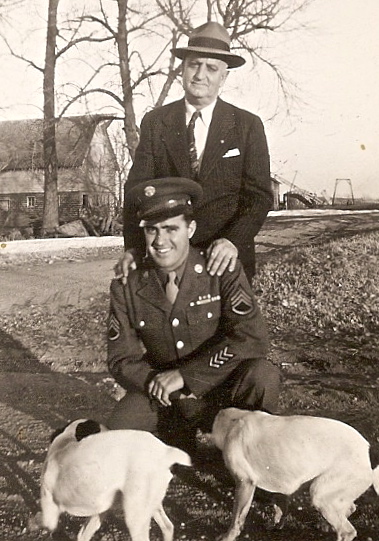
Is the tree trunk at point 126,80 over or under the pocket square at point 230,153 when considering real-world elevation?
over

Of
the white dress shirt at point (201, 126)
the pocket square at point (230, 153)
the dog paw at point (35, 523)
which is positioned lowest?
the dog paw at point (35, 523)

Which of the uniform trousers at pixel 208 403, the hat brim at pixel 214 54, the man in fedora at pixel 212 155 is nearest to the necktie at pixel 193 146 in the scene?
the man in fedora at pixel 212 155

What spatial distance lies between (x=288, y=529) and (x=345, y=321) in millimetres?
903

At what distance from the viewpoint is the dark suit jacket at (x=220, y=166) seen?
140cm

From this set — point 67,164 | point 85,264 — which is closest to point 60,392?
point 85,264

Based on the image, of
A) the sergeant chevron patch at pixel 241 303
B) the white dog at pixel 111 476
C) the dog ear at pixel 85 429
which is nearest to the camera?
the white dog at pixel 111 476

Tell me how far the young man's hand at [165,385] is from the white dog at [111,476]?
0.16 meters

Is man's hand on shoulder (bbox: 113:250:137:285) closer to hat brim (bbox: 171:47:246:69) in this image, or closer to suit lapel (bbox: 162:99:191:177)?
suit lapel (bbox: 162:99:191:177)

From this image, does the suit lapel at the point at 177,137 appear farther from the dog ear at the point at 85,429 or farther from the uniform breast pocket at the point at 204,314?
the dog ear at the point at 85,429

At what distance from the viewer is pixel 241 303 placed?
1.24m

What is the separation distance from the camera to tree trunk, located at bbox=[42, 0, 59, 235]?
1.75m

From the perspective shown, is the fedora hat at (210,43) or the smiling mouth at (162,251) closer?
the smiling mouth at (162,251)

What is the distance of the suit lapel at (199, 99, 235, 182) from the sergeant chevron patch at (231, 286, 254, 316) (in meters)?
0.32

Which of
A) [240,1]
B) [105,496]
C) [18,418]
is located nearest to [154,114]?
[240,1]
